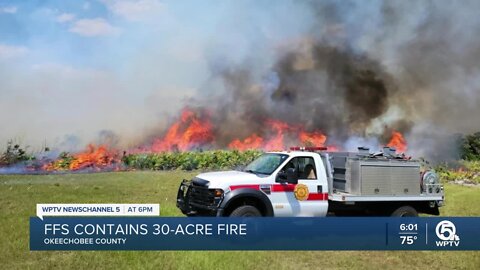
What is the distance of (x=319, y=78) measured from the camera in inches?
1035

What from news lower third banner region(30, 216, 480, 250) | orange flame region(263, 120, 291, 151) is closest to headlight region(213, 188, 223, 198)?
news lower third banner region(30, 216, 480, 250)

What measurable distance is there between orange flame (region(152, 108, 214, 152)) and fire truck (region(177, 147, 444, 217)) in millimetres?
12166

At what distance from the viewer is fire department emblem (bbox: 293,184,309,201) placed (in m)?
12.1

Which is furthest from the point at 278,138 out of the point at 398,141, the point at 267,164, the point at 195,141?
A: the point at 267,164

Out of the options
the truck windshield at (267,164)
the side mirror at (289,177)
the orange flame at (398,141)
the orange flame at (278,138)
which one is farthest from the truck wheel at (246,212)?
the orange flame at (398,141)

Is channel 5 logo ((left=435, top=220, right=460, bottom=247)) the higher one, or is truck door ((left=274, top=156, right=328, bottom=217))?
truck door ((left=274, top=156, right=328, bottom=217))

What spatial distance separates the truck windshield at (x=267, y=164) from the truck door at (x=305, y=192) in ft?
0.82

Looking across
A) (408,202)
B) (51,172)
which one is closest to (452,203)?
(408,202)

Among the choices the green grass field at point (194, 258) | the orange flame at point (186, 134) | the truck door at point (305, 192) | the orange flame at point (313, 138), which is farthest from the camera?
the orange flame at point (186, 134)

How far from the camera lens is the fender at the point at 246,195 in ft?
36.9

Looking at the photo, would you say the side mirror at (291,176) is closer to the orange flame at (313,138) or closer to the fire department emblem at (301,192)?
the fire department emblem at (301,192)

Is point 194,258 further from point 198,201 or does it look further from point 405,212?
point 405,212

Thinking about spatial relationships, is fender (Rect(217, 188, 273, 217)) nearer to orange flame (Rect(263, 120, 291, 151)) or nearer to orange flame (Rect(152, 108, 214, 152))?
orange flame (Rect(263, 120, 291, 151))

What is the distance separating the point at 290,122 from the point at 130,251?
16.5 metres
